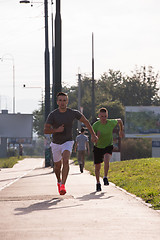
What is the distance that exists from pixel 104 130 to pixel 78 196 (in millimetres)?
2182

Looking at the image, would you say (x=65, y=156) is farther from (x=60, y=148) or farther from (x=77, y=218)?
(x=77, y=218)

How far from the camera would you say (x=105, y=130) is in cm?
1434

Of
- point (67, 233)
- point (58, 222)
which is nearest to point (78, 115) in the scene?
point (58, 222)

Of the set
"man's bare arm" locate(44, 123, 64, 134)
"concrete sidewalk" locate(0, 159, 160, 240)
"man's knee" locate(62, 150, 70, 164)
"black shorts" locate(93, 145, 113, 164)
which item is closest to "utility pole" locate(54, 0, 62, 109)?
"black shorts" locate(93, 145, 113, 164)

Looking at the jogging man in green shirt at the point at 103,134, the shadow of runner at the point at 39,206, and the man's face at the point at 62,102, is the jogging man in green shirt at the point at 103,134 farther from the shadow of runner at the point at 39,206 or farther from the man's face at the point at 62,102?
the shadow of runner at the point at 39,206

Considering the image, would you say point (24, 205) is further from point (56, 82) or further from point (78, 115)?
point (56, 82)

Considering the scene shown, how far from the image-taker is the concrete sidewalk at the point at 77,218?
7.72m

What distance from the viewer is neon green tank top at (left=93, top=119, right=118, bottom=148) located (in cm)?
1431

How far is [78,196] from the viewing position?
12.6 m

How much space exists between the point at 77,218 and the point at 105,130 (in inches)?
213

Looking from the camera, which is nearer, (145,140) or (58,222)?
(58,222)

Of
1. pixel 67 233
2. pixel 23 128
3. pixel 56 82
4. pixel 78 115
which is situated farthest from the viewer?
pixel 23 128

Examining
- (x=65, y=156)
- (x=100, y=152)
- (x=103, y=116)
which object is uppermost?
(x=103, y=116)

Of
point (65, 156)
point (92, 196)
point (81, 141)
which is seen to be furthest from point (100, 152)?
point (81, 141)
